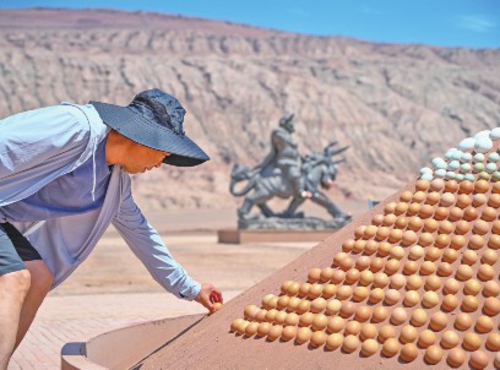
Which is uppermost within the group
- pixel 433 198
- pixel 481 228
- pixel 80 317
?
pixel 433 198

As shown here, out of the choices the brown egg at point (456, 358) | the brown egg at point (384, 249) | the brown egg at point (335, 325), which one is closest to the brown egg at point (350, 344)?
the brown egg at point (335, 325)

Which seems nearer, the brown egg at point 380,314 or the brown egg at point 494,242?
the brown egg at point 380,314

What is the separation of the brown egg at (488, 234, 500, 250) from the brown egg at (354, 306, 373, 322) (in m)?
0.60

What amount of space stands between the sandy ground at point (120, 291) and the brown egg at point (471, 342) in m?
2.20

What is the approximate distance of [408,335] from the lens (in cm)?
288

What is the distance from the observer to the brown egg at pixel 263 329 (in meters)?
3.23

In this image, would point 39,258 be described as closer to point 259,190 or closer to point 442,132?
point 259,190

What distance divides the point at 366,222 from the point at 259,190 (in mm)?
15911

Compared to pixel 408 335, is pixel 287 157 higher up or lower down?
higher up

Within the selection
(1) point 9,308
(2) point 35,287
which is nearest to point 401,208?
(2) point 35,287

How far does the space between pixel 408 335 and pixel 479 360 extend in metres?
0.28

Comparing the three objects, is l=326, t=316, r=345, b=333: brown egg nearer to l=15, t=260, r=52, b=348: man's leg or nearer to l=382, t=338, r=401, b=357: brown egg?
l=382, t=338, r=401, b=357: brown egg

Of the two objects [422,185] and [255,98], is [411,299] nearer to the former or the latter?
[422,185]

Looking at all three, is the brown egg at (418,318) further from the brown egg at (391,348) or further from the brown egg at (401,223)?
the brown egg at (401,223)
